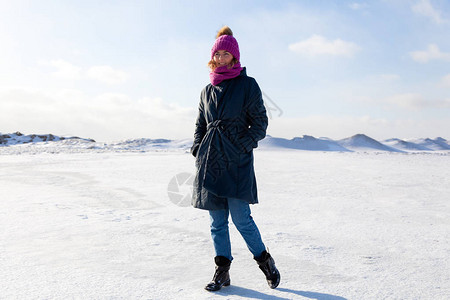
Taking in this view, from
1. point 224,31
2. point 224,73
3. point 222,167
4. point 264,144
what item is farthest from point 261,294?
point 264,144

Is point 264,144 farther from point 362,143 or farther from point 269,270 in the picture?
point 269,270

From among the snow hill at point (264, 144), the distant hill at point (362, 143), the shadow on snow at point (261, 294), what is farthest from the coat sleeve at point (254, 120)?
the distant hill at point (362, 143)

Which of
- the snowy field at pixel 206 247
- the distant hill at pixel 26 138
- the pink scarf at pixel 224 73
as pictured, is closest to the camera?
the snowy field at pixel 206 247

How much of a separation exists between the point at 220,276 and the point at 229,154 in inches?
26.9

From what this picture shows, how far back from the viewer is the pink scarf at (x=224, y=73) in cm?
208

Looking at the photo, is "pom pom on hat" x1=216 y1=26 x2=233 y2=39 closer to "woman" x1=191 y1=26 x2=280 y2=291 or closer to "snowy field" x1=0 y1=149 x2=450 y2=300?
"woman" x1=191 y1=26 x2=280 y2=291

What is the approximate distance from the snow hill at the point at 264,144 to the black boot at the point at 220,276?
1975 centimetres

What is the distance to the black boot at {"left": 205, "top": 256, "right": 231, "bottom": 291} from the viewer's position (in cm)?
197

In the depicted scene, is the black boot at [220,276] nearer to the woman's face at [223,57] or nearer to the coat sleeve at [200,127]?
the coat sleeve at [200,127]

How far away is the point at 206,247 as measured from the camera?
273 centimetres

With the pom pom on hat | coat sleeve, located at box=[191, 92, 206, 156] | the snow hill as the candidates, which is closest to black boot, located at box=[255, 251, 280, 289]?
coat sleeve, located at box=[191, 92, 206, 156]

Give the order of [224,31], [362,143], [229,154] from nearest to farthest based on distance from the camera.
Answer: [229,154], [224,31], [362,143]

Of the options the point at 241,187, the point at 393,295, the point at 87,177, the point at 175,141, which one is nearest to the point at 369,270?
the point at 393,295

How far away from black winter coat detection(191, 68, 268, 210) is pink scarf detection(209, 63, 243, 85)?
3cm
